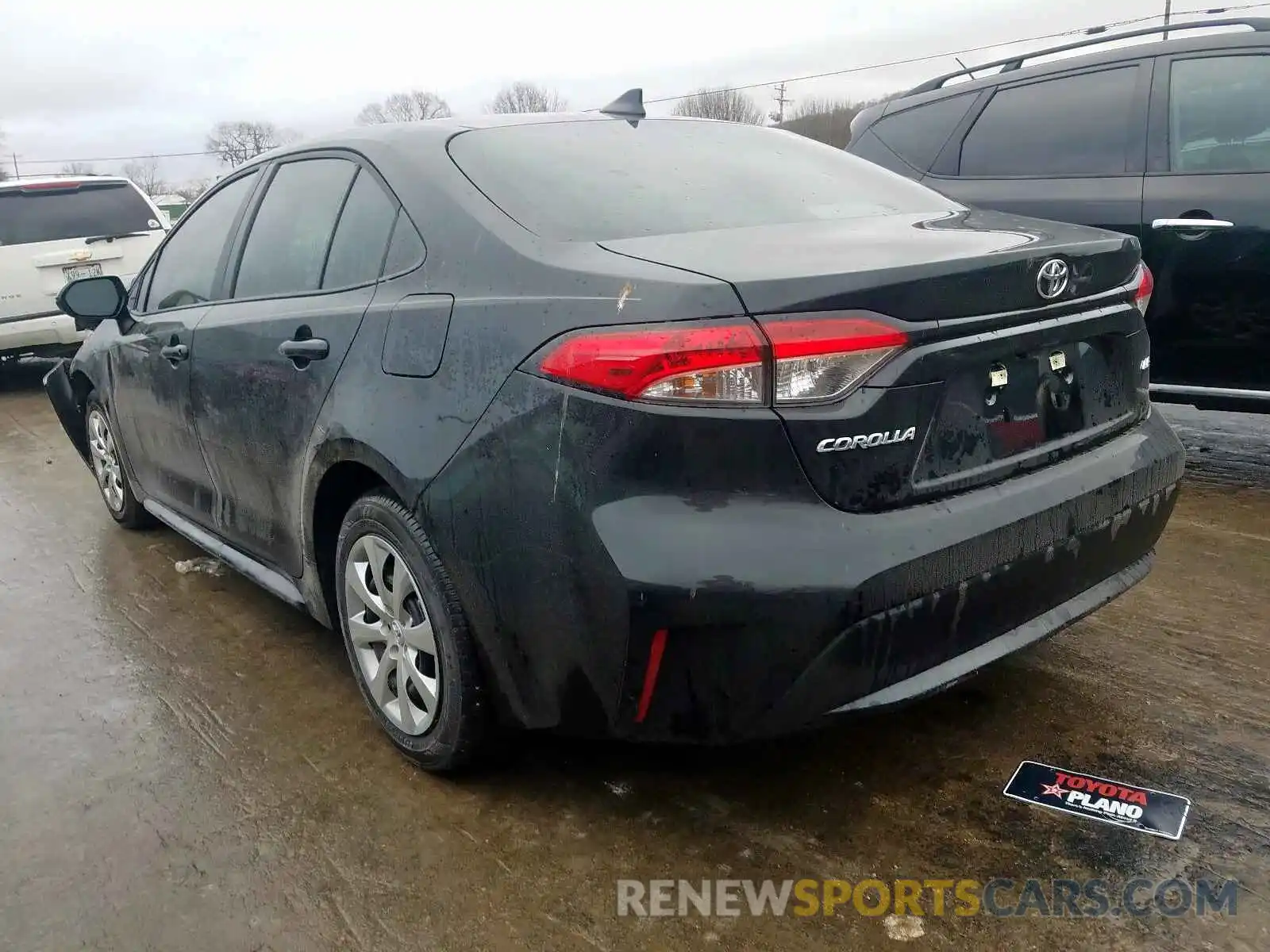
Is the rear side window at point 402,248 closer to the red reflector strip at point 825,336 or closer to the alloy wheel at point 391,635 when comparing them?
the alloy wheel at point 391,635

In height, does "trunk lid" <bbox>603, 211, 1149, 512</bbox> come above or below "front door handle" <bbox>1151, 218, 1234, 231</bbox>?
above

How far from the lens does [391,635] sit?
2553 millimetres

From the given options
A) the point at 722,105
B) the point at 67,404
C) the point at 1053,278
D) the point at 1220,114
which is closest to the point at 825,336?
the point at 1053,278

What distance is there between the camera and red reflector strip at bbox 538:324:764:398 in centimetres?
187

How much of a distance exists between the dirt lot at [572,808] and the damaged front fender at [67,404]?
1750 mm

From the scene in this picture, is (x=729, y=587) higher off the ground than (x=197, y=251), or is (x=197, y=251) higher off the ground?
(x=197, y=251)

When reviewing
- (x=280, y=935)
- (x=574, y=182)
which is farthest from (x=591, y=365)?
(x=280, y=935)

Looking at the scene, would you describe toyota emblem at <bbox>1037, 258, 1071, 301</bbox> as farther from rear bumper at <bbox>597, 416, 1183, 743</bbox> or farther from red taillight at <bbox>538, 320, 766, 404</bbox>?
red taillight at <bbox>538, 320, 766, 404</bbox>

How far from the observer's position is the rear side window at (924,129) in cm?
512

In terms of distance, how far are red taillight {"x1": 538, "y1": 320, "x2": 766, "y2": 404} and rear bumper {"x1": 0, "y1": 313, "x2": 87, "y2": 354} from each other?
24.6ft

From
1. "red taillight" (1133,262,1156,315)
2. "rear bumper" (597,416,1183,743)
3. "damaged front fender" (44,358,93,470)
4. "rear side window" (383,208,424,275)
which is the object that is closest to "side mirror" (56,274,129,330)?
"damaged front fender" (44,358,93,470)

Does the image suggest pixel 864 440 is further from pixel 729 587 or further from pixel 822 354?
pixel 729 587

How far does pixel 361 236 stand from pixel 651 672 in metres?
1.43

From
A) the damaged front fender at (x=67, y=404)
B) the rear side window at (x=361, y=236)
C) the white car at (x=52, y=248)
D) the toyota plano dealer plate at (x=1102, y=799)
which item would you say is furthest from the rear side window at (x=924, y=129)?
the white car at (x=52, y=248)
